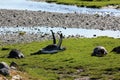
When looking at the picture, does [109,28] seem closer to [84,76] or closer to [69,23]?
[69,23]

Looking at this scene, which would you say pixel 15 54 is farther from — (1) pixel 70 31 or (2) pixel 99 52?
(1) pixel 70 31

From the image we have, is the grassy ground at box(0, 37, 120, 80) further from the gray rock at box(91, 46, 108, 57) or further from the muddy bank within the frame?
the muddy bank

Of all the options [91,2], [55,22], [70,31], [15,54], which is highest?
[15,54]

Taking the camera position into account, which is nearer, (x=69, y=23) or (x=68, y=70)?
(x=68, y=70)

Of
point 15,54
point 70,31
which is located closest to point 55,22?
point 70,31

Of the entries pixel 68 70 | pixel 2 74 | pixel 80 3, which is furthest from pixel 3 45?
pixel 80 3

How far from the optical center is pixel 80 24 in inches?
2494

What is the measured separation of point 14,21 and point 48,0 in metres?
73.1

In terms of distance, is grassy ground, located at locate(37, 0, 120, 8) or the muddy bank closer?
the muddy bank

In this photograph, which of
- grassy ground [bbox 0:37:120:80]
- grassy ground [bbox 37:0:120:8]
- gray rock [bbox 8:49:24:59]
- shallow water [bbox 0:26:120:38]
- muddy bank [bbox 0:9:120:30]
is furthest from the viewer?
grassy ground [bbox 37:0:120:8]

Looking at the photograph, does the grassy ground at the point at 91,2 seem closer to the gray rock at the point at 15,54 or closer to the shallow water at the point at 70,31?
the shallow water at the point at 70,31

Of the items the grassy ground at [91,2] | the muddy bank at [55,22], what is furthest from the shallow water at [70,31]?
the grassy ground at [91,2]

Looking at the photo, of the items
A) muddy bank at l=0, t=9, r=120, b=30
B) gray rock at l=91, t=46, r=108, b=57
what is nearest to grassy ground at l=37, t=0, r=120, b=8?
muddy bank at l=0, t=9, r=120, b=30

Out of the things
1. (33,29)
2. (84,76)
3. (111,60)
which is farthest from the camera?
(33,29)
